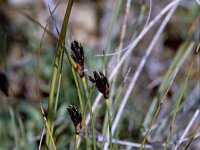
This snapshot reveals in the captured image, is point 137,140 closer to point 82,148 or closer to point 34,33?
point 82,148

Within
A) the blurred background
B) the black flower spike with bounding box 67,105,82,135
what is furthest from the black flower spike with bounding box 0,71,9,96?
the black flower spike with bounding box 67,105,82,135

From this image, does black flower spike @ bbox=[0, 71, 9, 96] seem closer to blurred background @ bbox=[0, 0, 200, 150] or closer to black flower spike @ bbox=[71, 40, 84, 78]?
blurred background @ bbox=[0, 0, 200, 150]

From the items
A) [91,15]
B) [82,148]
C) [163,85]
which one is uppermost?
[91,15]

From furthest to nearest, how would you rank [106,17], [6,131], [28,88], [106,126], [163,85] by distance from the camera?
Result: [106,17] → [28,88] → [6,131] → [163,85] → [106,126]

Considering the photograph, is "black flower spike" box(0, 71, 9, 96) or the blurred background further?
the blurred background

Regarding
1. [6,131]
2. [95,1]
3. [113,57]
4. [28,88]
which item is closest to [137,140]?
[113,57]

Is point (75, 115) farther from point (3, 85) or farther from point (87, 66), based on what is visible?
point (87, 66)

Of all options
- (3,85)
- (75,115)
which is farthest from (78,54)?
(3,85)

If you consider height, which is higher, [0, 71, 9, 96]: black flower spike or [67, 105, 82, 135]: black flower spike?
[0, 71, 9, 96]: black flower spike
